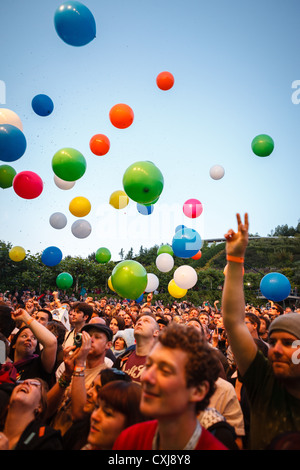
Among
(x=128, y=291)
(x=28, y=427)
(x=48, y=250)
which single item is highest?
(x=48, y=250)

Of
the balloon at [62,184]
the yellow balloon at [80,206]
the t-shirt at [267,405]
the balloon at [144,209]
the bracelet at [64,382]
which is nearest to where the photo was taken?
the t-shirt at [267,405]

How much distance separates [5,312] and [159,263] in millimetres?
4700

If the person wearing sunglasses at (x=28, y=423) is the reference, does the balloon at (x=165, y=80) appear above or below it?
above

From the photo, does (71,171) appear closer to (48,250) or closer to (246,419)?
(48,250)

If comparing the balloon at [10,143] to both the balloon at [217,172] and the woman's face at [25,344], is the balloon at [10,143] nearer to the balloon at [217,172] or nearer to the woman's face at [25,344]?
the woman's face at [25,344]

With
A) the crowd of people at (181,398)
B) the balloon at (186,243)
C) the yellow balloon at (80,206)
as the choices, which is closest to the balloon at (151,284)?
the balloon at (186,243)

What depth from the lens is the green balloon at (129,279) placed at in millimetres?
4418

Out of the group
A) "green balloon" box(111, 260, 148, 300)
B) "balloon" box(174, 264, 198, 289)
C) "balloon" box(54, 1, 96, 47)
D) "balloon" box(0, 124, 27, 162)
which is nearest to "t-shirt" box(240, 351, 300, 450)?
"green balloon" box(111, 260, 148, 300)

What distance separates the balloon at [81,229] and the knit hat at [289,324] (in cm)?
628

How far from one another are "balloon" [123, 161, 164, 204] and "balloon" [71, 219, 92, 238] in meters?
3.17

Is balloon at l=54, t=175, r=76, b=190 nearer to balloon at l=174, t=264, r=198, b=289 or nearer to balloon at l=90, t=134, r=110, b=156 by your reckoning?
balloon at l=90, t=134, r=110, b=156

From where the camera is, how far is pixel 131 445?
4.29ft

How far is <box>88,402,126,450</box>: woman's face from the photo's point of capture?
153 centimetres
